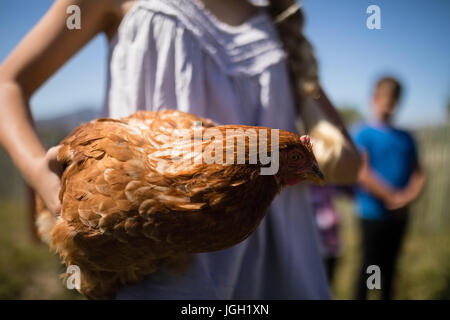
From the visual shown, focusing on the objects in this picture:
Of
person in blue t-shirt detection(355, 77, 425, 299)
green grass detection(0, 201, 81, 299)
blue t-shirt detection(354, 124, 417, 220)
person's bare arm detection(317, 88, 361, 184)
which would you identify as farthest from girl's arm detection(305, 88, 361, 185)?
green grass detection(0, 201, 81, 299)

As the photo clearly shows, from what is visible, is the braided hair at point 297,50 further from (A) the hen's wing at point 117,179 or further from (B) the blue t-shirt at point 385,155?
(B) the blue t-shirt at point 385,155

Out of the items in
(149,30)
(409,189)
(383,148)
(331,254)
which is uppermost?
(149,30)

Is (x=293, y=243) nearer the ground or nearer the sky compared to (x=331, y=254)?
nearer the sky

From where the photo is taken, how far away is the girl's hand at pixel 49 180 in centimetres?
95

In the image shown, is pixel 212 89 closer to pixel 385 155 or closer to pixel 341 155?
pixel 341 155

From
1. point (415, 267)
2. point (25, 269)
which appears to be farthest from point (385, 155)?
point (25, 269)

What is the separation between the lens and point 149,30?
108cm

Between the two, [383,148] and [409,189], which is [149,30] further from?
[409,189]

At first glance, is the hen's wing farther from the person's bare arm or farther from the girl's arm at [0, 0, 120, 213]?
the person's bare arm

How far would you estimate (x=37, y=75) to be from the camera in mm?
1065

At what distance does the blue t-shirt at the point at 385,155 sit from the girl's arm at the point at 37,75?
2.55 metres
